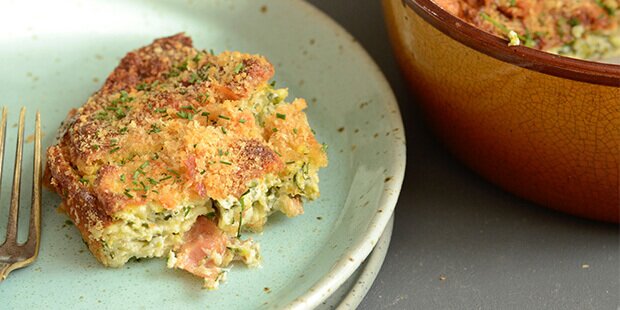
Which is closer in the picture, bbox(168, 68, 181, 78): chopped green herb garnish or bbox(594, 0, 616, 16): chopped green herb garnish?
bbox(168, 68, 181, 78): chopped green herb garnish

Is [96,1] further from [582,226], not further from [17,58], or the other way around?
[582,226]

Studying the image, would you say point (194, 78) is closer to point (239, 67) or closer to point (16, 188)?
point (239, 67)

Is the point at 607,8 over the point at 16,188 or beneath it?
over

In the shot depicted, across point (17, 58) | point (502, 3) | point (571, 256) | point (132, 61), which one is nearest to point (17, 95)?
point (17, 58)

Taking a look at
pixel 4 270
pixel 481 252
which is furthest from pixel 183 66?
pixel 481 252

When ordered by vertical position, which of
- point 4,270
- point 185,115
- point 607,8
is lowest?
point 4,270

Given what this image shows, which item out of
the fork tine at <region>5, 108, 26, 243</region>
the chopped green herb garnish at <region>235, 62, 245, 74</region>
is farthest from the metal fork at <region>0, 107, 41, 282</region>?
the chopped green herb garnish at <region>235, 62, 245, 74</region>

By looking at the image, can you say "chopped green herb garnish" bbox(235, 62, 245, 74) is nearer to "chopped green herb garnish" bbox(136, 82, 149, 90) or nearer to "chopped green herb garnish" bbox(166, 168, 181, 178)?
"chopped green herb garnish" bbox(136, 82, 149, 90)
